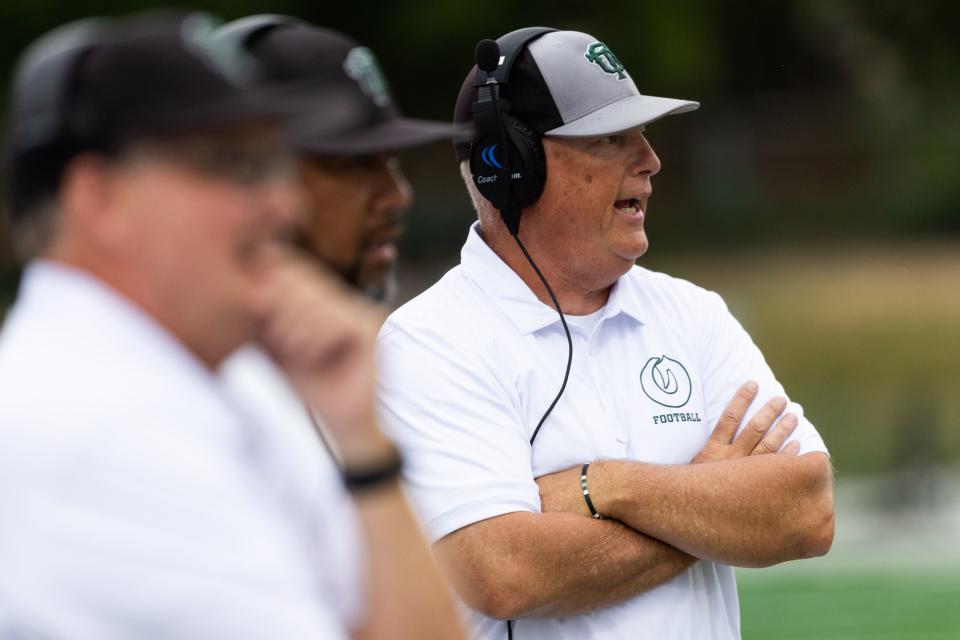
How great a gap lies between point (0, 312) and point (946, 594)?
15856mm

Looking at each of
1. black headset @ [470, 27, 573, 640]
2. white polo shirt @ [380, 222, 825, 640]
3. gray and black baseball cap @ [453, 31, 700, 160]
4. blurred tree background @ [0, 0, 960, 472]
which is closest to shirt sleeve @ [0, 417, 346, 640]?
white polo shirt @ [380, 222, 825, 640]

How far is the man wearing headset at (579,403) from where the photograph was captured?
9.74ft

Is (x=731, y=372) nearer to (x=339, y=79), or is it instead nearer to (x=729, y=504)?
(x=729, y=504)

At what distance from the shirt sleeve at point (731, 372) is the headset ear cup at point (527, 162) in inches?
18.9

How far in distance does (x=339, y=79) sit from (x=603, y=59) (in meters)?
1.05

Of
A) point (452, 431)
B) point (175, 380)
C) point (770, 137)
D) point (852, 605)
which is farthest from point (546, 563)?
point (770, 137)

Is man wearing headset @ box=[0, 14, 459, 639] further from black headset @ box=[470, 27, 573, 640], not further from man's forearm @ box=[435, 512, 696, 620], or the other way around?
black headset @ box=[470, 27, 573, 640]

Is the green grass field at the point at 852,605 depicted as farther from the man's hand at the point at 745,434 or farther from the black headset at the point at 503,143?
the black headset at the point at 503,143

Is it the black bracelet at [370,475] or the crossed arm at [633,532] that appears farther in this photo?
the crossed arm at [633,532]

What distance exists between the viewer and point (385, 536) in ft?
6.12

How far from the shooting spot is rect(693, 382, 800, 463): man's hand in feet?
10.4

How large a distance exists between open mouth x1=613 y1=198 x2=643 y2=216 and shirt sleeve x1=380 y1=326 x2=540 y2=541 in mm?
465

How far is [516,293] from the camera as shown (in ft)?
10.7

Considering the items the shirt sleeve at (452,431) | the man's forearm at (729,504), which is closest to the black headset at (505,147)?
the shirt sleeve at (452,431)
